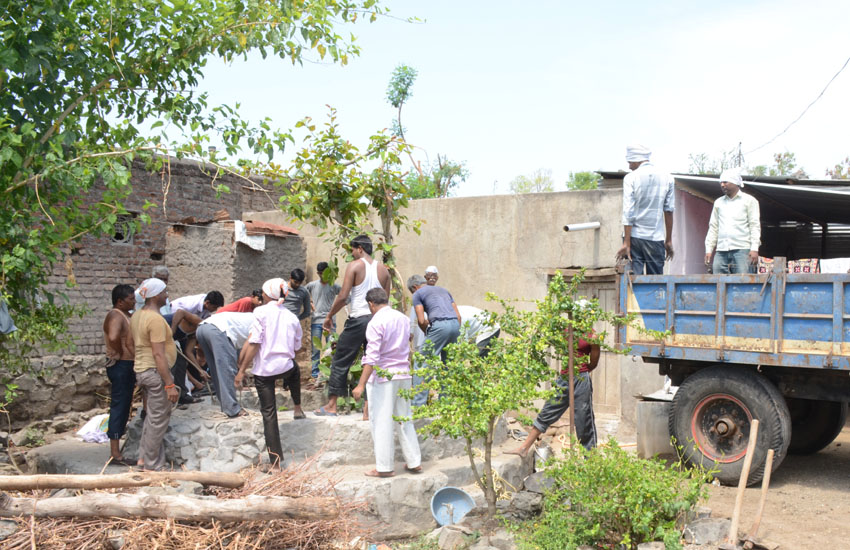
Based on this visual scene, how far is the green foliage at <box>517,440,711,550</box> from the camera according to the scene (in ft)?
15.1

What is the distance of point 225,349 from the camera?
22.1 feet

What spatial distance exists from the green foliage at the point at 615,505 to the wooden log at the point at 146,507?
1.69 meters

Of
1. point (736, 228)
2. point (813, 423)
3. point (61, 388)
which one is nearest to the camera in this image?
point (736, 228)

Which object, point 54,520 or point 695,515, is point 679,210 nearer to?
point 695,515

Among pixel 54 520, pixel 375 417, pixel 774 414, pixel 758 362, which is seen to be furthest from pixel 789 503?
pixel 54 520

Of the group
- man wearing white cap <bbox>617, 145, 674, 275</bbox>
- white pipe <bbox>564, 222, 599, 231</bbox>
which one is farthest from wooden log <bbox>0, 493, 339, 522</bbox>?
white pipe <bbox>564, 222, 599, 231</bbox>

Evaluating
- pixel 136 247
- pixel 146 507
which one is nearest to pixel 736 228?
pixel 146 507

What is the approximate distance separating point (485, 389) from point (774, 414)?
261 centimetres

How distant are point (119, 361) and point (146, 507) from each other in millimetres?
2286

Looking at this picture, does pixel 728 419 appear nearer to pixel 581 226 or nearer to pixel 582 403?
pixel 582 403

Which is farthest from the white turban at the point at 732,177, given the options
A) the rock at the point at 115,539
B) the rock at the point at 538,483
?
the rock at the point at 115,539

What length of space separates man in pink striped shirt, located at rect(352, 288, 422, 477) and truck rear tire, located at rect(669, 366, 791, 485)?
247cm

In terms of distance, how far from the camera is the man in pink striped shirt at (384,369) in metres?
6.14

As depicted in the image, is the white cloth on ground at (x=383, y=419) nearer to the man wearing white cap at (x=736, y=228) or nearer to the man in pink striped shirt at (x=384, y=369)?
the man in pink striped shirt at (x=384, y=369)
